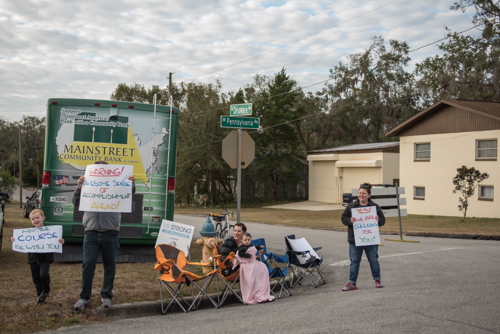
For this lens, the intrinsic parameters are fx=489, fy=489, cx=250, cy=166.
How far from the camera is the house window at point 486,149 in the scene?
25.6 meters

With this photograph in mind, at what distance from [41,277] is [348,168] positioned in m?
34.4

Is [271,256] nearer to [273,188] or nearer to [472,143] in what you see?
[472,143]

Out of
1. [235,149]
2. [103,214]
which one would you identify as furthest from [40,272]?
[235,149]

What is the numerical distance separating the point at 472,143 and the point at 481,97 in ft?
34.7

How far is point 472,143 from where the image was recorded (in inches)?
1048

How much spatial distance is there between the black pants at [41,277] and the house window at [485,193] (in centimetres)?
2440

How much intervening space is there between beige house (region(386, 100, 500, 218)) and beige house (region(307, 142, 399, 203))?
4899 millimetres

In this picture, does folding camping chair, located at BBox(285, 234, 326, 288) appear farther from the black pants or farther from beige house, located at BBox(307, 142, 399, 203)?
beige house, located at BBox(307, 142, 399, 203)

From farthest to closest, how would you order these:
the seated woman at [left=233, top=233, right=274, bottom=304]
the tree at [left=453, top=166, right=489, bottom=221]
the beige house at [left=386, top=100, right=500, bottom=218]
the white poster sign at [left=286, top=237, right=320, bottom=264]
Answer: the beige house at [left=386, top=100, right=500, bottom=218]
the tree at [left=453, top=166, right=489, bottom=221]
the white poster sign at [left=286, top=237, right=320, bottom=264]
the seated woman at [left=233, top=233, right=274, bottom=304]

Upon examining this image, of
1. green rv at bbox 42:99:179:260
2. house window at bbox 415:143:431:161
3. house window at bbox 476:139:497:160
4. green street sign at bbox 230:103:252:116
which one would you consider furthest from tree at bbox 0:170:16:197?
green street sign at bbox 230:103:252:116

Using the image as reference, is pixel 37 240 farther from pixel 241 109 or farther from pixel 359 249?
pixel 241 109

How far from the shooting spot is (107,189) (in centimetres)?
680

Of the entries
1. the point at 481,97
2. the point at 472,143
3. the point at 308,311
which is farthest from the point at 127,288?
the point at 481,97

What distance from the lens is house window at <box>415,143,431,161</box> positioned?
29516mm
